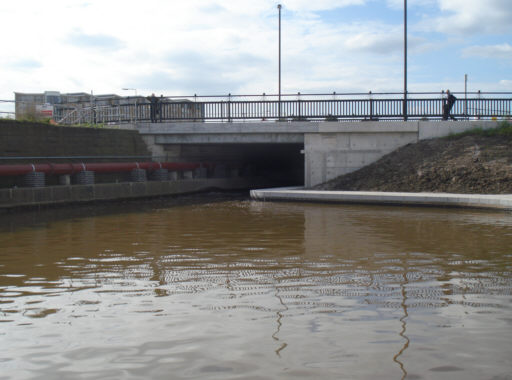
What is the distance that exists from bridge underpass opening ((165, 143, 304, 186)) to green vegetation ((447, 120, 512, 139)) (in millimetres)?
7777

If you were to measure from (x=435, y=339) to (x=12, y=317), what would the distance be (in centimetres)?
400

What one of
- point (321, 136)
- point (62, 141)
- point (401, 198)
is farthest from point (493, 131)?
point (62, 141)

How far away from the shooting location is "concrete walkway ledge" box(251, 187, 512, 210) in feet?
55.3

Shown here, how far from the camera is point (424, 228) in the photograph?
1266cm

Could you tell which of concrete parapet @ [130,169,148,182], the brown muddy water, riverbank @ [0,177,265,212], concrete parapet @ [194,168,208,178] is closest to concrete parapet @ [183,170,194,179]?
concrete parapet @ [194,168,208,178]

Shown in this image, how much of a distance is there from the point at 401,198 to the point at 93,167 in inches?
457

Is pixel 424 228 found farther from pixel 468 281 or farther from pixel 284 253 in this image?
pixel 468 281

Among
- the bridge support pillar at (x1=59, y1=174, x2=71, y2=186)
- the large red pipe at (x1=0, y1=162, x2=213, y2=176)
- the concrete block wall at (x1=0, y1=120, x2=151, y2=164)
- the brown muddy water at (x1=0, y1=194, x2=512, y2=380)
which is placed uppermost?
the concrete block wall at (x1=0, y1=120, x2=151, y2=164)

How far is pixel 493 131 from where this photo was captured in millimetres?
23203

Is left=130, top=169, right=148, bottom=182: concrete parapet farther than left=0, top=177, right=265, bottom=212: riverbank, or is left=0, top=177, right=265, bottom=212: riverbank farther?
left=130, top=169, right=148, bottom=182: concrete parapet

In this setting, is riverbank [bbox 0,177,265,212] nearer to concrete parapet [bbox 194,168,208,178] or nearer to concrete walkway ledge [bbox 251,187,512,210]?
concrete parapet [bbox 194,168,208,178]

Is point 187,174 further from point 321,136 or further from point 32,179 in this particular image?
point 32,179

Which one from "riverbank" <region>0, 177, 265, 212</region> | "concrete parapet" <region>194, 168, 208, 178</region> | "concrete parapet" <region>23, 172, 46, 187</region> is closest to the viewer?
"riverbank" <region>0, 177, 265, 212</region>

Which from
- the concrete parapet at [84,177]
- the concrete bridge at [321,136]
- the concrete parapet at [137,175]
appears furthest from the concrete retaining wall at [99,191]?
the concrete bridge at [321,136]
